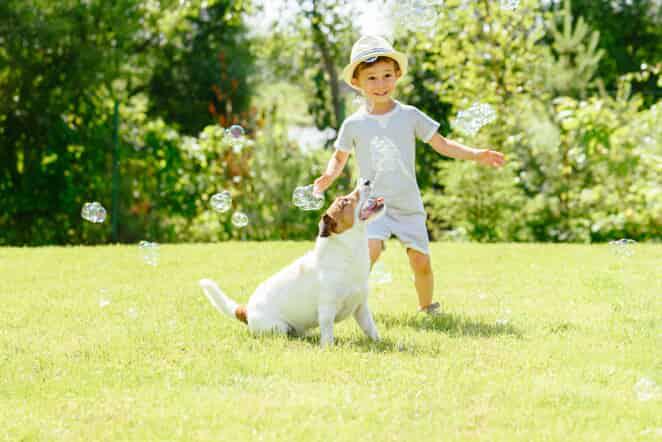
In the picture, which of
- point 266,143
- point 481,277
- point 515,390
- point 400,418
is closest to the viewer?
point 400,418

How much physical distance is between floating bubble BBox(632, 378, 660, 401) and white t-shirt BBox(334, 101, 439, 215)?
6.95 ft

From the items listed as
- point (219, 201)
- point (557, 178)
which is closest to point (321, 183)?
point (219, 201)

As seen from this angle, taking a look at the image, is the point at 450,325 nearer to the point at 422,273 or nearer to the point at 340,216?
the point at 422,273

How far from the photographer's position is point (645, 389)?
11.9 ft

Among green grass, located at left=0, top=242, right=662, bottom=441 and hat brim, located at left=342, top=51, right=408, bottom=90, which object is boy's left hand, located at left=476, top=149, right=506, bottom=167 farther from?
green grass, located at left=0, top=242, right=662, bottom=441

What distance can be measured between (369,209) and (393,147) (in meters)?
1.03

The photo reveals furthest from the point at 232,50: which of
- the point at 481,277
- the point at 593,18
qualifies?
the point at 481,277

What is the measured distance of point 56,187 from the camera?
1170cm

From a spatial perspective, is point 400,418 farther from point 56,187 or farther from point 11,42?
point 11,42

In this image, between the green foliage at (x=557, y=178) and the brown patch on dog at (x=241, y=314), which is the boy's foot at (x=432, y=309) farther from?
the green foliage at (x=557, y=178)

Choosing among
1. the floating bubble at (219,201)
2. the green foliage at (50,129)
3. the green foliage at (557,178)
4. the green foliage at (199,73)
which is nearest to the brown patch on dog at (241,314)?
the floating bubble at (219,201)

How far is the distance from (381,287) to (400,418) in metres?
3.58

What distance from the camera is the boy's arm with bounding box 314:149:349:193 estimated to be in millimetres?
5232

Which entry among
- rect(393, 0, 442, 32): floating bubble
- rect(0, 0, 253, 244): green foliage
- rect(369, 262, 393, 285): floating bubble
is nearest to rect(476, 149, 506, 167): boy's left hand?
rect(369, 262, 393, 285): floating bubble
